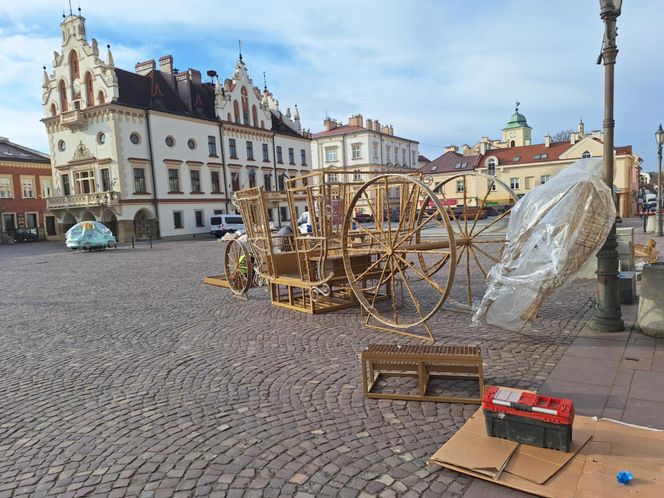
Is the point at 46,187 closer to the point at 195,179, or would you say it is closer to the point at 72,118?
the point at 72,118

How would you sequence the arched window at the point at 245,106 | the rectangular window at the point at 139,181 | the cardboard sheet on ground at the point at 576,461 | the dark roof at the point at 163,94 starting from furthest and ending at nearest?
the arched window at the point at 245,106 → the dark roof at the point at 163,94 → the rectangular window at the point at 139,181 → the cardboard sheet on ground at the point at 576,461

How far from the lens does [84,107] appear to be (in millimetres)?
37812

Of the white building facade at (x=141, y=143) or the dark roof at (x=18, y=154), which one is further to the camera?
the dark roof at (x=18, y=154)

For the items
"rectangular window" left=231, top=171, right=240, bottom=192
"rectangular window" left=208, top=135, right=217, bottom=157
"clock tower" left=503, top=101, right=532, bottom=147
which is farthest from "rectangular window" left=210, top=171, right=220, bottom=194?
"clock tower" left=503, top=101, right=532, bottom=147

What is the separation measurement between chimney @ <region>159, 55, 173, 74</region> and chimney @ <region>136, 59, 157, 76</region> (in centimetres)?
82

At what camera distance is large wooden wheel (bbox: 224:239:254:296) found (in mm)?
9945

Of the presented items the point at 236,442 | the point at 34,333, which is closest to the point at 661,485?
the point at 236,442

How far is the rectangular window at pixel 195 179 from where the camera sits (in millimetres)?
41469

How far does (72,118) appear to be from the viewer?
37.2 meters

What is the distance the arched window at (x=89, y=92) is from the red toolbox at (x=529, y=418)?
41.1 m

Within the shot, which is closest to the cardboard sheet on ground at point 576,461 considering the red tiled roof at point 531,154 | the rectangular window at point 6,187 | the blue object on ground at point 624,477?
the blue object on ground at point 624,477

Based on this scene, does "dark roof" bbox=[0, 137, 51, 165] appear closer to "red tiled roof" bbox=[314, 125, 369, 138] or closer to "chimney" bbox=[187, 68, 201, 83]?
"chimney" bbox=[187, 68, 201, 83]

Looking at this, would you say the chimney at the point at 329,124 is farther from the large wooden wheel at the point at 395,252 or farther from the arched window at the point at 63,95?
the large wooden wheel at the point at 395,252

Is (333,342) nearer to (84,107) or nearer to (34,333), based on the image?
(34,333)
